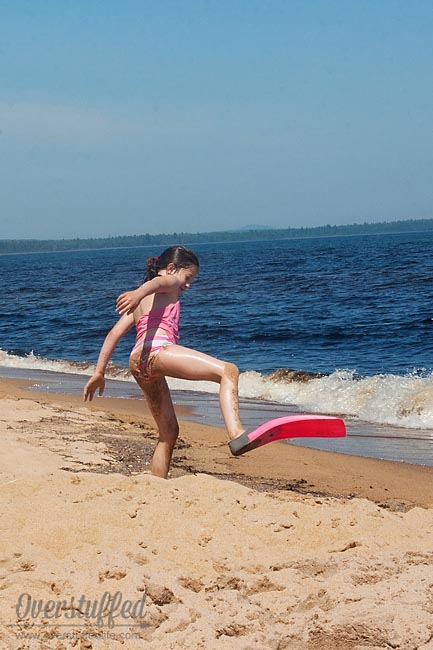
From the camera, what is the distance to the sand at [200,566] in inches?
136

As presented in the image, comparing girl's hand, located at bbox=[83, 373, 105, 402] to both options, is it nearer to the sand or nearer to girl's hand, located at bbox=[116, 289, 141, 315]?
the sand

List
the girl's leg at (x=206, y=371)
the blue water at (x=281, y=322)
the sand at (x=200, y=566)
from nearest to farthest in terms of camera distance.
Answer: the sand at (x=200, y=566), the girl's leg at (x=206, y=371), the blue water at (x=281, y=322)

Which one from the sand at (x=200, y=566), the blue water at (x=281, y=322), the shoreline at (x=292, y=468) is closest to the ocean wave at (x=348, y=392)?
the blue water at (x=281, y=322)

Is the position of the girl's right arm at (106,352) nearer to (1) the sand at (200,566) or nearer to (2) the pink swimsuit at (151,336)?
(2) the pink swimsuit at (151,336)

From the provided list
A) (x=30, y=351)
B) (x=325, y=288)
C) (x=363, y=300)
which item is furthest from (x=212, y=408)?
(x=325, y=288)

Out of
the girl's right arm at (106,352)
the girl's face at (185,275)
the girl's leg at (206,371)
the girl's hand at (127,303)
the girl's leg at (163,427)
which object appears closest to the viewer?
the girl's hand at (127,303)

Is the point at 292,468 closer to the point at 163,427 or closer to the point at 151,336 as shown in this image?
the point at 163,427

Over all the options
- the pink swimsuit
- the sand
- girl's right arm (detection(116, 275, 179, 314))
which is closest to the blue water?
the pink swimsuit

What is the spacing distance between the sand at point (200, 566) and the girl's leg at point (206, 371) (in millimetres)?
510

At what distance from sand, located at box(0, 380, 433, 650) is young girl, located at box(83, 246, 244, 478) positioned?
542 mm

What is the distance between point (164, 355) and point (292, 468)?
110 inches

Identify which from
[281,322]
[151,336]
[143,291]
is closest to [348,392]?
[151,336]

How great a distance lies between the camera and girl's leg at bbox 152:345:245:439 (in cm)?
532

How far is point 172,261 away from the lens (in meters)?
5.89
